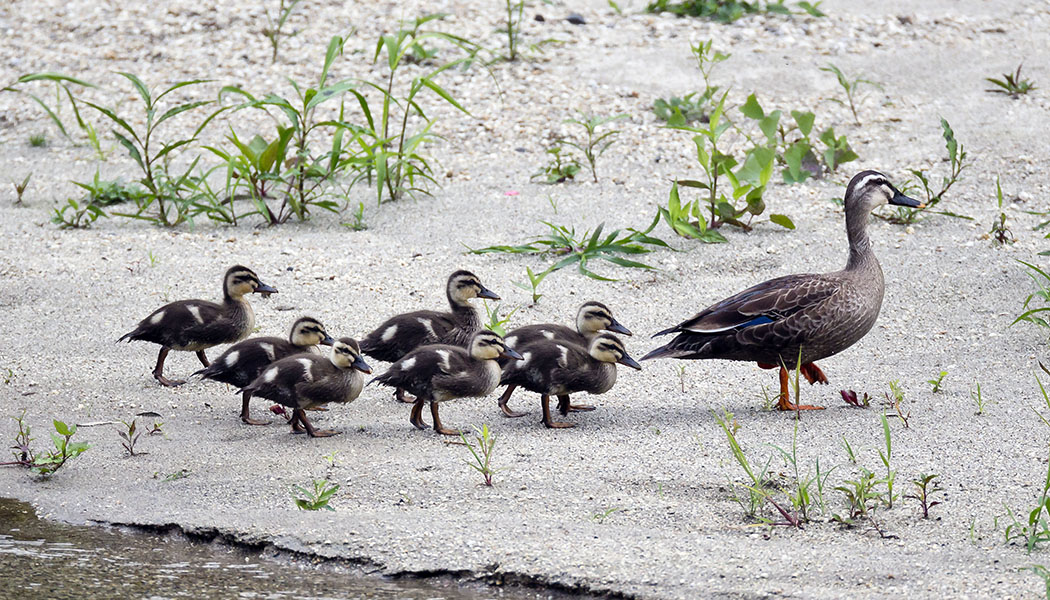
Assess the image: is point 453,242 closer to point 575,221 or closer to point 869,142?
point 575,221

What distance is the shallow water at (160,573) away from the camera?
4465mm

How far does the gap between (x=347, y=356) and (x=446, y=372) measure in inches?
18.5

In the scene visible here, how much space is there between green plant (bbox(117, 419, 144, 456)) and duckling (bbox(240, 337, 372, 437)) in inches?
20.7

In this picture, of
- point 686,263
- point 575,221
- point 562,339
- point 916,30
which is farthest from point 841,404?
point 916,30

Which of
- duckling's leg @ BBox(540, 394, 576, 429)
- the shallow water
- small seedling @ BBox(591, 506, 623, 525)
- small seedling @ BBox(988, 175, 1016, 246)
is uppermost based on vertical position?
small seedling @ BBox(988, 175, 1016, 246)

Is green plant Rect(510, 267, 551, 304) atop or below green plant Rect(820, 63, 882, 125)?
below

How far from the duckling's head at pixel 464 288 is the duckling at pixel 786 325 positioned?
1071mm

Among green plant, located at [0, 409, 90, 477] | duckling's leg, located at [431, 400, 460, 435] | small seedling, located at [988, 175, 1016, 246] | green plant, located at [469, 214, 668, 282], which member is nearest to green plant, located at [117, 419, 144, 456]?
green plant, located at [0, 409, 90, 477]

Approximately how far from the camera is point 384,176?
8.74 meters

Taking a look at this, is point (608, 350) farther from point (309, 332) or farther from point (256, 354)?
point (256, 354)

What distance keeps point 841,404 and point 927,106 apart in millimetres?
4838

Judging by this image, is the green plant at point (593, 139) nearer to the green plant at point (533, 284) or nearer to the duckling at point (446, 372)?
the green plant at point (533, 284)

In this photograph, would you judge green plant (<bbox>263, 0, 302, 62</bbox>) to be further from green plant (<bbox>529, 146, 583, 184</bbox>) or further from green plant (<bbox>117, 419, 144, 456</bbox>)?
green plant (<bbox>117, 419, 144, 456</bbox>)

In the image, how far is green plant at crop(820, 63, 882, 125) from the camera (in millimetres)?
9828
